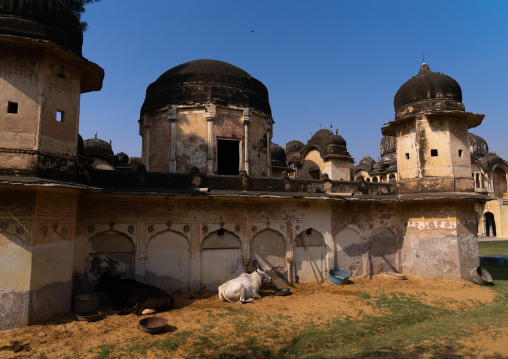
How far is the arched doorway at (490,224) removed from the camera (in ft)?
119

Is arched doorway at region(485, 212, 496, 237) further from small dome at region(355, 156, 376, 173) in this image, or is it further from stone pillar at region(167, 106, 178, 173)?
stone pillar at region(167, 106, 178, 173)

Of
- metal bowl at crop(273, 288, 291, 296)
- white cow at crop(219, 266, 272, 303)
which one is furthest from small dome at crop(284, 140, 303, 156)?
white cow at crop(219, 266, 272, 303)

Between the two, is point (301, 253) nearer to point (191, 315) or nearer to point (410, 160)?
point (191, 315)

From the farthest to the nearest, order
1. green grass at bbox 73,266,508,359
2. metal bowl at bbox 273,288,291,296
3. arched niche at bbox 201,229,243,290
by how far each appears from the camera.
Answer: arched niche at bbox 201,229,243,290 → metal bowl at bbox 273,288,291,296 → green grass at bbox 73,266,508,359

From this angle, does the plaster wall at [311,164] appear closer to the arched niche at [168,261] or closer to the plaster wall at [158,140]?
the plaster wall at [158,140]

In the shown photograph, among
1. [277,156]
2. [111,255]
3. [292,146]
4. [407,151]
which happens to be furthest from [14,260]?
[292,146]

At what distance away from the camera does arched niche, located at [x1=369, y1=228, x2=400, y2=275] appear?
14.5 m

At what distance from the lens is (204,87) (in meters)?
14.3

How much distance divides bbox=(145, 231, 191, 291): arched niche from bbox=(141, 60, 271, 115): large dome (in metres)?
5.87

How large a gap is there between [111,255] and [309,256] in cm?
703

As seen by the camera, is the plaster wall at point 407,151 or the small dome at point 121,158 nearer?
the plaster wall at point 407,151

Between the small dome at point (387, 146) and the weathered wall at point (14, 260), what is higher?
the small dome at point (387, 146)

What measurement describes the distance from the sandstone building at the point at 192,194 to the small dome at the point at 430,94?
0.06 metres

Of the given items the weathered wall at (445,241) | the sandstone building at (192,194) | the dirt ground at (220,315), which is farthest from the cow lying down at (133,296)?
the weathered wall at (445,241)
